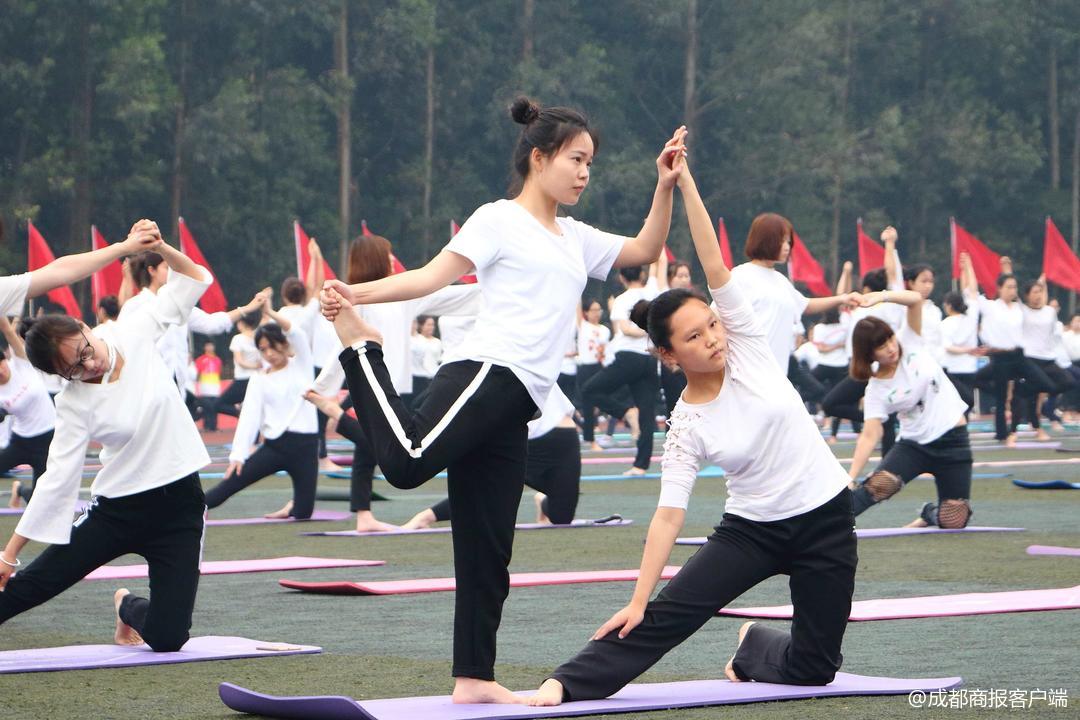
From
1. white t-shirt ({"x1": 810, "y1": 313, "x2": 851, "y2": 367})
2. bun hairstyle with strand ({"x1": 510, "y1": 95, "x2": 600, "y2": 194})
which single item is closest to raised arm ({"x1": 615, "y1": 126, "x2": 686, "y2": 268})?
bun hairstyle with strand ({"x1": 510, "y1": 95, "x2": 600, "y2": 194})

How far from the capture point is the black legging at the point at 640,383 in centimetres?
1619

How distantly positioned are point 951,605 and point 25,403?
8.17 metres

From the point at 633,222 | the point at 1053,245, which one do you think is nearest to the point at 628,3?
the point at 633,222

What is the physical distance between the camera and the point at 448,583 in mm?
8930

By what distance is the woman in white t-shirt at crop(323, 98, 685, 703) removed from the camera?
551 cm

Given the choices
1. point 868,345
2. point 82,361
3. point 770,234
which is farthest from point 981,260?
point 82,361

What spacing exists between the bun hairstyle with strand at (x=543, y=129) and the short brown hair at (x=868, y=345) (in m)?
5.39

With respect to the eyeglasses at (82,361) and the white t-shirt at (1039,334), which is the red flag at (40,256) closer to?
the white t-shirt at (1039,334)

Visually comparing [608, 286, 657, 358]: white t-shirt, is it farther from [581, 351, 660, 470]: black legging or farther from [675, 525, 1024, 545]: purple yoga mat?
[675, 525, 1024, 545]: purple yoga mat

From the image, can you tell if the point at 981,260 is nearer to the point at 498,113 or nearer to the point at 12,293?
the point at 498,113

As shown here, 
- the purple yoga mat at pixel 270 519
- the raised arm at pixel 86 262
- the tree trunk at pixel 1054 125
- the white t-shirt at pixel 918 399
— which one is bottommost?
the purple yoga mat at pixel 270 519

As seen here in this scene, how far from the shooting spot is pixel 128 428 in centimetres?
673

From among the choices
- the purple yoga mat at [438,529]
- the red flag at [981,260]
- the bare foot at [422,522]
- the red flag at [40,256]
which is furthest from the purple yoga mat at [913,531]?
the red flag at [981,260]

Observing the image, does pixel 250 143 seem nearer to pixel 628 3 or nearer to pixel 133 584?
pixel 628 3
